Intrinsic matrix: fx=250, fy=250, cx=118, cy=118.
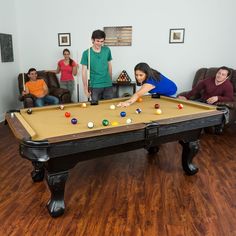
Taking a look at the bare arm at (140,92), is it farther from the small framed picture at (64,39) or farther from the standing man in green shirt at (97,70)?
the small framed picture at (64,39)

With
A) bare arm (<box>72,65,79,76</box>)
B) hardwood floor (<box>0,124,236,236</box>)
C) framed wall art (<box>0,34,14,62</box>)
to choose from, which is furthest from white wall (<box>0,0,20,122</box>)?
hardwood floor (<box>0,124,236,236</box>)

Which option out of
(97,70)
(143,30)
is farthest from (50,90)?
(143,30)

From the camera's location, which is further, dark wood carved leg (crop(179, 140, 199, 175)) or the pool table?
dark wood carved leg (crop(179, 140, 199, 175))

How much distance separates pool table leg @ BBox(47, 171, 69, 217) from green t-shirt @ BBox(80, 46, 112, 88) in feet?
6.01

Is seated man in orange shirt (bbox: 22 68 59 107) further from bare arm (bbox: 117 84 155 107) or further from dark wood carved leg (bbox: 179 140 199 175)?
dark wood carved leg (bbox: 179 140 199 175)

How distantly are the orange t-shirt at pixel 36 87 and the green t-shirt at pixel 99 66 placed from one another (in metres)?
1.28

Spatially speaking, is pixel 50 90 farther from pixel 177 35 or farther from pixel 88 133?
pixel 88 133

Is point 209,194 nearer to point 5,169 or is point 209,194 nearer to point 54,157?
point 54,157

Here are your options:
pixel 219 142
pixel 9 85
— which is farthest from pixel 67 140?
pixel 9 85

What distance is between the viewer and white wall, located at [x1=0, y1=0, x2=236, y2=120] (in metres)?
4.38

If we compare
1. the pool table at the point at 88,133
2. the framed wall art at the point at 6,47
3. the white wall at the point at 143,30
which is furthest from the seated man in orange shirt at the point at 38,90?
the pool table at the point at 88,133

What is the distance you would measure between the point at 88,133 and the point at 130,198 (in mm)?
817

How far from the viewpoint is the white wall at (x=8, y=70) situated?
14.7 feet

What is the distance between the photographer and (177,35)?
4.53 metres
